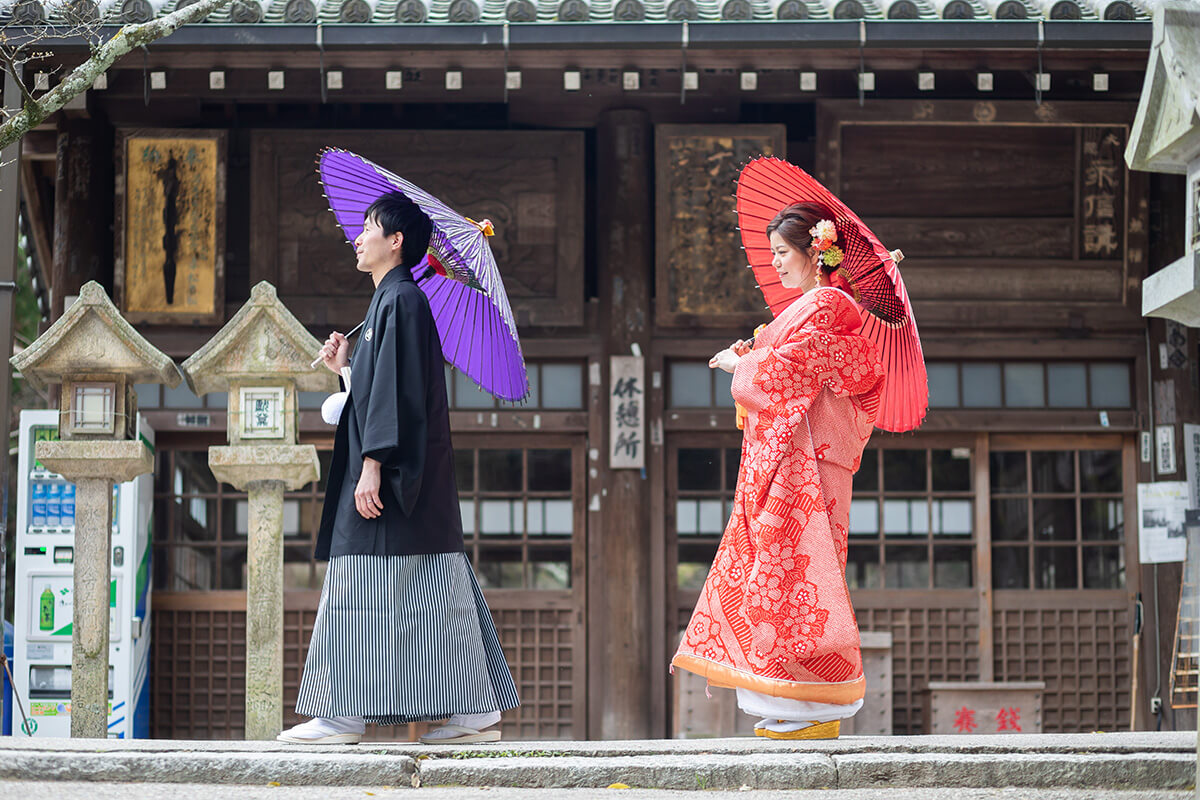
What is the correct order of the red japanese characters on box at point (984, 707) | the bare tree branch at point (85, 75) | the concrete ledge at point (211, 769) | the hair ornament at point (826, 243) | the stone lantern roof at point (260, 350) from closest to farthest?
the concrete ledge at point (211, 769)
the hair ornament at point (826, 243)
the bare tree branch at point (85, 75)
the stone lantern roof at point (260, 350)
the red japanese characters on box at point (984, 707)

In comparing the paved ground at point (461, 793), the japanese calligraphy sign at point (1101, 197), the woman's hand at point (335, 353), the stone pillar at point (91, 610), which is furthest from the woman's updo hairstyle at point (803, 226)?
the japanese calligraphy sign at point (1101, 197)

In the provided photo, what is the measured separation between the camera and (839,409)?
5207 mm

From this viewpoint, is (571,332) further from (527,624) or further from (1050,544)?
(1050,544)

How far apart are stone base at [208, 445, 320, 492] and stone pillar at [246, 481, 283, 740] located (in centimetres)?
14

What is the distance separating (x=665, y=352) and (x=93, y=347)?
12.6 feet

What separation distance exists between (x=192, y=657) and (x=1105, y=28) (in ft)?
21.3

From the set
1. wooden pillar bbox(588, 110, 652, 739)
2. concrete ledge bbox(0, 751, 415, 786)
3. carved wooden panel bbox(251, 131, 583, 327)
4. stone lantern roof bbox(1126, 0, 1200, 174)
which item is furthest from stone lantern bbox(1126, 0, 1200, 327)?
carved wooden panel bbox(251, 131, 583, 327)

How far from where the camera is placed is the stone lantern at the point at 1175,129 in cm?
398

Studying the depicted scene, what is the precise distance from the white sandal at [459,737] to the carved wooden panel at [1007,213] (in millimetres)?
5047

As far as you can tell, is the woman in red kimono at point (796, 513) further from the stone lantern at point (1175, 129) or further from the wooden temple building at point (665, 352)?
the wooden temple building at point (665, 352)

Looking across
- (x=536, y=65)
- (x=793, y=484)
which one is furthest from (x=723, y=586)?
(x=536, y=65)

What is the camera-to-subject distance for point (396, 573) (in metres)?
4.79

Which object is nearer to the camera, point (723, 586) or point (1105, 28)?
point (723, 586)

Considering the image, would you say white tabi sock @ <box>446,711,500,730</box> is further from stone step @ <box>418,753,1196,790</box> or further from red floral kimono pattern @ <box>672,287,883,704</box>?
red floral kimono pattern @ <box>672,287,883,704</box>
